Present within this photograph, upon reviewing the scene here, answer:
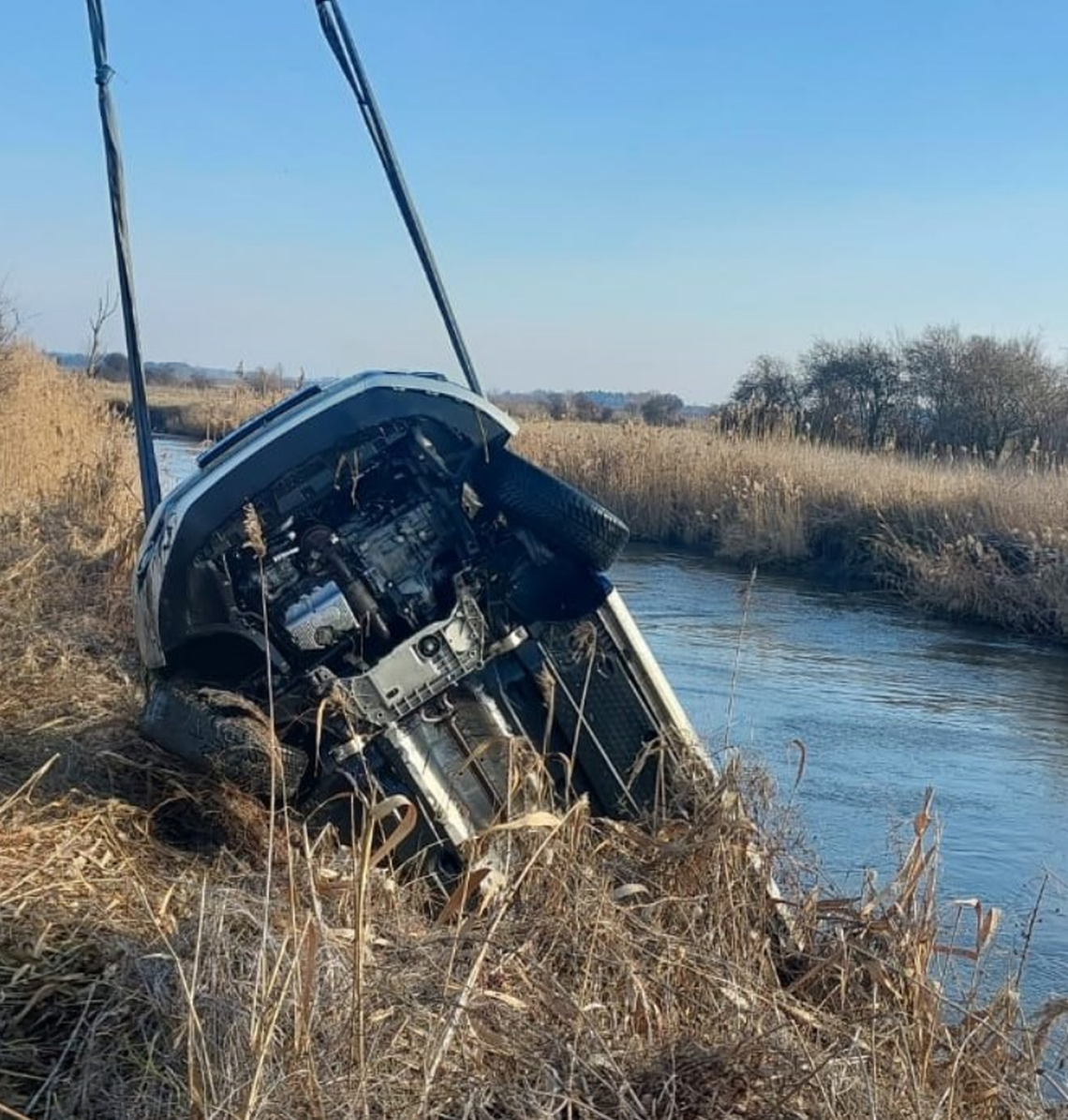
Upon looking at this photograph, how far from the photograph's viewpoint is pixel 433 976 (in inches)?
99.3

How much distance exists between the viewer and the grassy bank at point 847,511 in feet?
44.0

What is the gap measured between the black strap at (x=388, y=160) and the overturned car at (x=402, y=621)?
0.44 metres

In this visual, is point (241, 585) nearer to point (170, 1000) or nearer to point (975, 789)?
point (170, 1000)

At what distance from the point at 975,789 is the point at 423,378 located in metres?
4.74

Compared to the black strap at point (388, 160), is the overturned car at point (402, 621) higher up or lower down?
lower down

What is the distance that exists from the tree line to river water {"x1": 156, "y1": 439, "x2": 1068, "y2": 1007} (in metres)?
8.27

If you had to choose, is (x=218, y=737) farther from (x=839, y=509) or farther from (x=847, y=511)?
(x=839, y=509)

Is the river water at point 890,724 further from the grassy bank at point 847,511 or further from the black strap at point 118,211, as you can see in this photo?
the black strap at point 118,211

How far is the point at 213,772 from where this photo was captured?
11.3ft

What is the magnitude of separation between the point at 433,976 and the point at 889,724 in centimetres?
646

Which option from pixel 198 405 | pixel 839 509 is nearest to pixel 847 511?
pixel 839 509

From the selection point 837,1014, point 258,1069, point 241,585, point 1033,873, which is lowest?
point 1033,873

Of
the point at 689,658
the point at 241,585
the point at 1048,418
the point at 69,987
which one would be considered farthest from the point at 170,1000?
the point at 1048,418

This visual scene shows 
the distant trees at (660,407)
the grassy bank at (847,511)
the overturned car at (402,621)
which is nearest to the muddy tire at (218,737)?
the overturned car at (402,621)
